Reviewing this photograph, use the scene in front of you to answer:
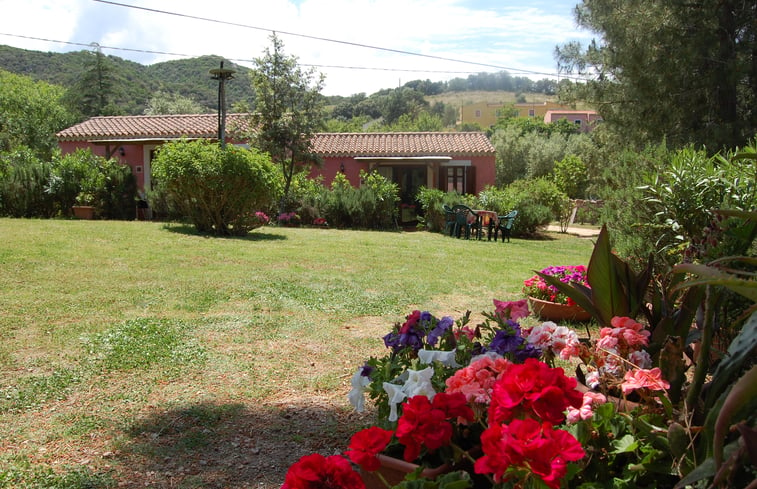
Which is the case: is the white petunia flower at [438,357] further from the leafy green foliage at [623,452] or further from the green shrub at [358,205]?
the green shrub at [358,205]

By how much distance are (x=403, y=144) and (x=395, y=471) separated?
22.9 m

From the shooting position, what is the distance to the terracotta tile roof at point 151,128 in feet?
70.8

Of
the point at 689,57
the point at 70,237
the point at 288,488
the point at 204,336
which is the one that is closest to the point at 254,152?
the point at 70,237

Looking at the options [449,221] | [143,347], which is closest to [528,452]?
[143,347]

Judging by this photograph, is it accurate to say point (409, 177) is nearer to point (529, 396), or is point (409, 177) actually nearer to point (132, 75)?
point (529, 396)

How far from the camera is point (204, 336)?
4.93m

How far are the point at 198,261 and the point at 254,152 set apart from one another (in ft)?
15.2

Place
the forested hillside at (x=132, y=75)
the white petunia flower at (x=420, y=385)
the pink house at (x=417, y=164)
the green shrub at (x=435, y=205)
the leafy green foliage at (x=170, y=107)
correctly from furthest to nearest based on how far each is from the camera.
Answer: the forested hillside at (x=132, y=75) < the leafy green foliage at (x=170, y=107) < the pink house at (x=417, y=164) < the green shrub at (x=435, y=205) < the white petunia flower at (x=420, y=385)

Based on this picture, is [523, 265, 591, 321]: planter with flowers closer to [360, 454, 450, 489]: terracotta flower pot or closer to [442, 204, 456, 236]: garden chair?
[360, 454, 450, 489]: terracotta flower pot

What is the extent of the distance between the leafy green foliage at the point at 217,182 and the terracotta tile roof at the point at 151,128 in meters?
8.35

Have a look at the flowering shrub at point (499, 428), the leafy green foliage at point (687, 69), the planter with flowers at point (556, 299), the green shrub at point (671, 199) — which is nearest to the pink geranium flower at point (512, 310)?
the flowering shrub at point (499, 428)

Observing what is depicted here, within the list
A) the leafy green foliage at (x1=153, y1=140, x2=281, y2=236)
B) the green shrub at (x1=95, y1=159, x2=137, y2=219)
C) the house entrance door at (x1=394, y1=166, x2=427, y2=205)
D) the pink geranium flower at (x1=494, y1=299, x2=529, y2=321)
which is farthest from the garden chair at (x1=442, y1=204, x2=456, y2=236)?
the pink geranium flower at (x1=494, y1=299, x2=529, y2=321)

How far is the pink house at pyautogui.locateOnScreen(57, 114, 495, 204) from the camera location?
22.4 meters

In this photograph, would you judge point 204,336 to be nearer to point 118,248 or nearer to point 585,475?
point 585,475
